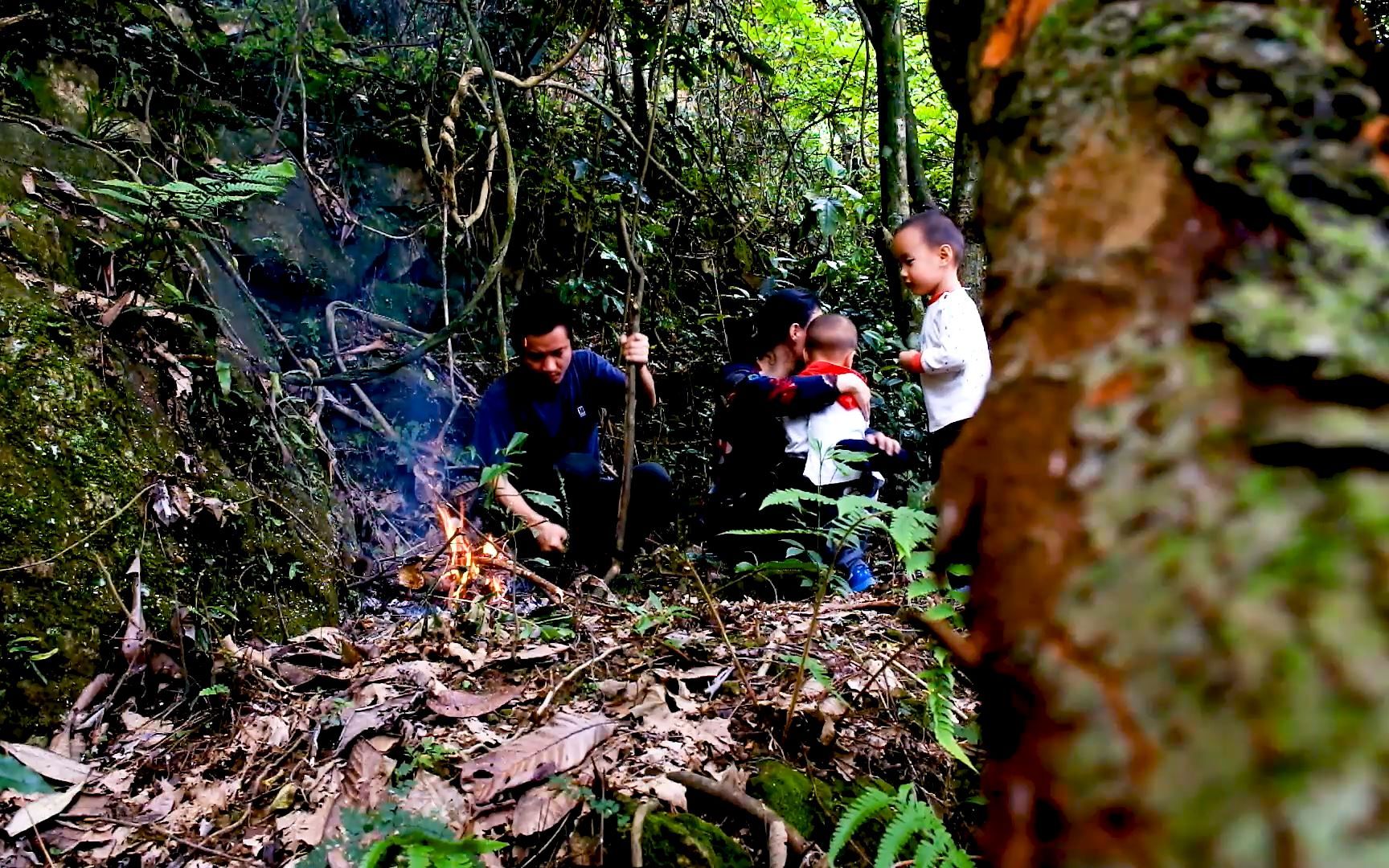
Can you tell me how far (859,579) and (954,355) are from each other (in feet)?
4.27

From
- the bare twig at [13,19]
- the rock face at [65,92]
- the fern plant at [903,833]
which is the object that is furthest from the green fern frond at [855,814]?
the bare twig at [13,19]

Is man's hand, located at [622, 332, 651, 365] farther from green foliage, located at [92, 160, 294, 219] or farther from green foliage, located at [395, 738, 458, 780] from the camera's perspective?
green foliage, located at [395, 738, 458, 780]

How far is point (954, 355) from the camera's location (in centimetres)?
410

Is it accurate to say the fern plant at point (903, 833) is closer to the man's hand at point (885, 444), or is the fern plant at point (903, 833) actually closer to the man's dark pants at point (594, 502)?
the man's hand at point (885, 444)

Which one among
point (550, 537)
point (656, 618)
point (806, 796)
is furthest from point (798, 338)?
point (806, 796)

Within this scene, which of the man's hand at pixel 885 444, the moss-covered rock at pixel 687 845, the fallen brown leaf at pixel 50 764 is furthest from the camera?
the man's hand at pixel 885 444

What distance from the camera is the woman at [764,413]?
4.80m

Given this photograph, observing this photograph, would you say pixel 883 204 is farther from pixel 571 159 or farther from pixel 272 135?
pixel 272 135

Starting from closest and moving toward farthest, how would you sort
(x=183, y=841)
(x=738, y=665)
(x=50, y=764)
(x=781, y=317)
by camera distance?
(x=183, y=841), (x=50, y=764), (x=738, y=665), (x=781, y=317)

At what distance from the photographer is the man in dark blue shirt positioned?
5.01 m

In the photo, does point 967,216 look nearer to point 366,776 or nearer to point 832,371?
point 832,371

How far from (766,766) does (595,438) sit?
156 inches

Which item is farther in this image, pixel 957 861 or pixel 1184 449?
pixel 957 861

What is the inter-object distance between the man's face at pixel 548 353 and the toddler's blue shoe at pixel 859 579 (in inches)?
87.6
